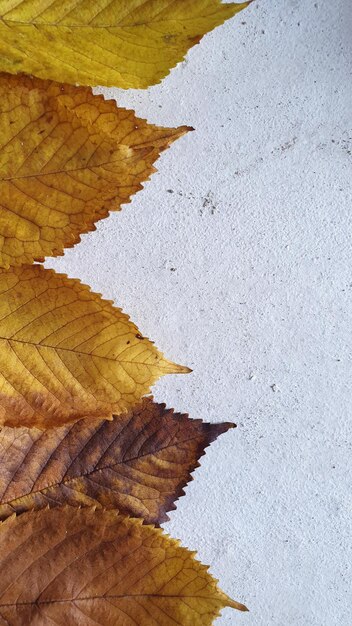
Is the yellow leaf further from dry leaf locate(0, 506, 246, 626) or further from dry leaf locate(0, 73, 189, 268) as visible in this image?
dry leaf locate(0, 506, 246, 626)

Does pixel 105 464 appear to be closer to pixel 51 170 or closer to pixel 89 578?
pixel 89 578

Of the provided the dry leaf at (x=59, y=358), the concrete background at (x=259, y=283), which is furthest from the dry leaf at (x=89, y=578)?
the concrete background at (x=259, y=283)

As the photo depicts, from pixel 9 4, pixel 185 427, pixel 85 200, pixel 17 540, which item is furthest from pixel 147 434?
pixel 9 4

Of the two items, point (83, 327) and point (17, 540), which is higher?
point (83, 327)

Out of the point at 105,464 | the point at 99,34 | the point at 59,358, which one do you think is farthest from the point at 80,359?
the point at 99,34

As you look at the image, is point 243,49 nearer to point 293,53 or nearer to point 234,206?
point 293,53
